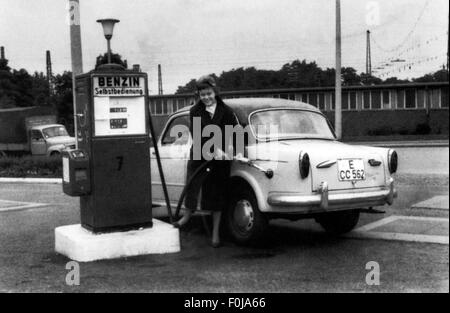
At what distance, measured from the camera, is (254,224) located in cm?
692

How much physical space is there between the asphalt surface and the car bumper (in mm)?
478

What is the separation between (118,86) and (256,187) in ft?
5.79

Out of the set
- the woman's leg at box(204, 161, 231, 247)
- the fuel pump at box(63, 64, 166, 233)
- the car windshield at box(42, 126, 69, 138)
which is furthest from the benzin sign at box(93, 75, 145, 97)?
the car windshield at box(42, 126, 69, 138)

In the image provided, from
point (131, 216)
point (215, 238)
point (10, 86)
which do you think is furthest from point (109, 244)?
point (10, 86)

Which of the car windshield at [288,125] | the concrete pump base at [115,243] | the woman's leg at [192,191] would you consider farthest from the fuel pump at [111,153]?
the car windshield at [288,125]

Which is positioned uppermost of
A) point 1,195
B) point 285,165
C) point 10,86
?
point 10,86

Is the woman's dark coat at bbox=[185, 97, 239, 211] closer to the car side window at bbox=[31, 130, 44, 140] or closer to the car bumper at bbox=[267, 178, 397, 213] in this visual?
the car bumper at bbox=[267, 178, 397, 213]

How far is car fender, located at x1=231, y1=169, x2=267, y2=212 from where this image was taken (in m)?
6.75

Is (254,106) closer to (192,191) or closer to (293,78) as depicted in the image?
(192,191)

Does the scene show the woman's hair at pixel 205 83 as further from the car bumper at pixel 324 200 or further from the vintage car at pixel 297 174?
the car bumper at pixel 324 200
